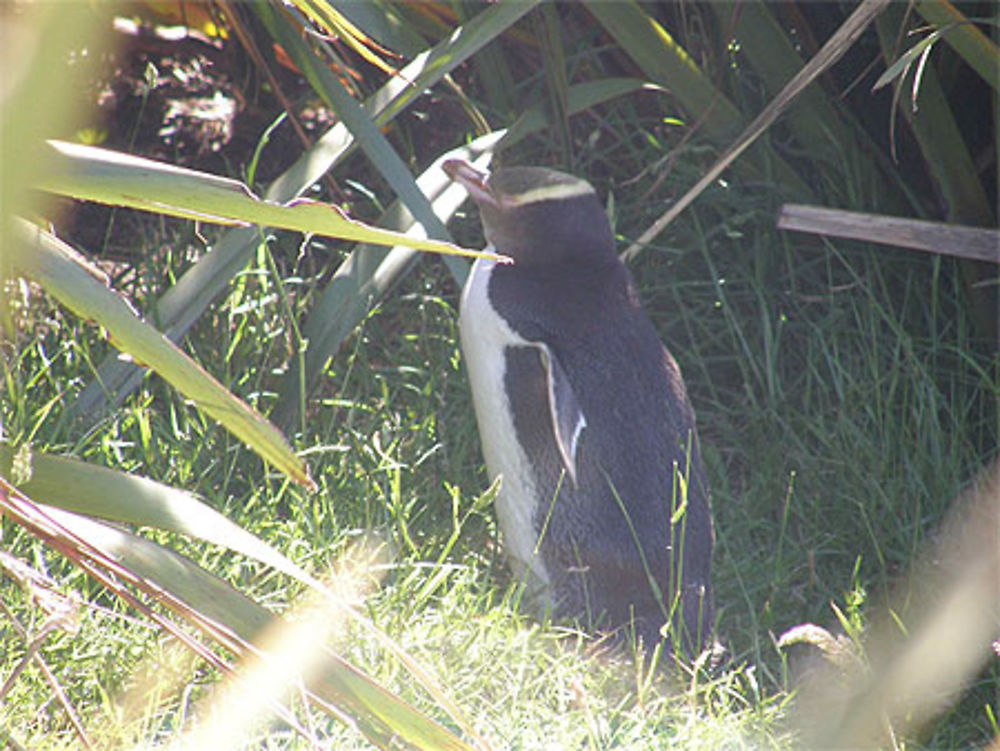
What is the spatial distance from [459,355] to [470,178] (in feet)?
1.36

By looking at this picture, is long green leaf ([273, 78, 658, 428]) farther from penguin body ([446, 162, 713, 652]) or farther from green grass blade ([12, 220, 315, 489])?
green grass blade ([12, 220, 315, 489])

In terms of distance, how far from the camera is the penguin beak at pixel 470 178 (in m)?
2.48

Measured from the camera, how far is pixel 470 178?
2.48m

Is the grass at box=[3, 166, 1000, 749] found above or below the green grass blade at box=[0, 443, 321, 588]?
below

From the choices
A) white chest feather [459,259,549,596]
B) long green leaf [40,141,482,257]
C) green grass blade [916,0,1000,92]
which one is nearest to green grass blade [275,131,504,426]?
white chest feather [459,259,549,596]

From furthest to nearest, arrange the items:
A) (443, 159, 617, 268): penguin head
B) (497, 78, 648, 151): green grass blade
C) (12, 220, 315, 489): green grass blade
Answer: (497, 78, 648, 151): green grass blade
(443, 159, 617, 268): penguin head
(12, 220, 315, 489): green grass blade

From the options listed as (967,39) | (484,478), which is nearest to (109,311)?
(484,478)

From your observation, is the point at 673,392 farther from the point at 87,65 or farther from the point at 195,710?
the point at 87,65

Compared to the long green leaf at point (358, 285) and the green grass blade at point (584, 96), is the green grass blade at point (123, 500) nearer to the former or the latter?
the long green leaf at point (358, 285)

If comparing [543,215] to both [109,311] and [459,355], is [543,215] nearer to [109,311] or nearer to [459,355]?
[459,355]

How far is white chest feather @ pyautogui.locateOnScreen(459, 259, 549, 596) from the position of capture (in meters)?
2.40

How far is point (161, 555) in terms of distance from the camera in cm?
116

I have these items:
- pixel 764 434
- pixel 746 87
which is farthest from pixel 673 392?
pixel 746 87

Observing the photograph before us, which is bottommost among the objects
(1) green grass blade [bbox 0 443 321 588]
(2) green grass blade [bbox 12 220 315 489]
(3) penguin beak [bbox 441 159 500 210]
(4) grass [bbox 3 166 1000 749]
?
(4) grass [bbox 3 166 1000 749]
